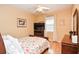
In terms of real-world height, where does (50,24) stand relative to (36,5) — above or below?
below

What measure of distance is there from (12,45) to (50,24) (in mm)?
504

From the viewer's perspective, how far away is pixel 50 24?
144 centimetres

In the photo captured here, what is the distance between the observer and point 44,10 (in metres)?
1.40

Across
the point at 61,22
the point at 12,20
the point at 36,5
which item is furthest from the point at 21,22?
the point at 61,22

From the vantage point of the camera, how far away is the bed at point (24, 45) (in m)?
1.38

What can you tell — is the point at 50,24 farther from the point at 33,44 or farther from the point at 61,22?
the point at 33,44

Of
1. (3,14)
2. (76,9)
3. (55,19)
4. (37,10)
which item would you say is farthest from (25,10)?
(76,9)

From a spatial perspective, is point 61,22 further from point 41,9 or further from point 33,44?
point 33,44

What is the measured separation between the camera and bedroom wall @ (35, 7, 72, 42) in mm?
1412

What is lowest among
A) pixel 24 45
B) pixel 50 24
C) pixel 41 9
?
pixel 24 45

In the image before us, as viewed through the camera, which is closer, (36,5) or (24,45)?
(36,5)

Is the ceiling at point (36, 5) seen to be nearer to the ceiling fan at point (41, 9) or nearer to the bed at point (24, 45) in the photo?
the ceiling fan at point (41, 9)

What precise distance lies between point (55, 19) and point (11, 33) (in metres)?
0.53

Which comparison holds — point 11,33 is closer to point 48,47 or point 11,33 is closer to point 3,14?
point 3,14
